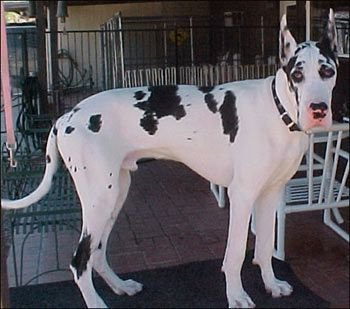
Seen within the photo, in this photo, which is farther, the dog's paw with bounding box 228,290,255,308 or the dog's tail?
the dog's paw with bounding box 228,290,255,308

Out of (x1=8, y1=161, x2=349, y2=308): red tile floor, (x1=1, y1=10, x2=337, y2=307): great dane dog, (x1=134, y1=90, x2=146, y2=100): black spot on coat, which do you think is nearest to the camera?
(x1=1, y1=10, x2=337, y2=307): great dane dog

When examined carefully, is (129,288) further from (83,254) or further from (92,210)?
(92,210)

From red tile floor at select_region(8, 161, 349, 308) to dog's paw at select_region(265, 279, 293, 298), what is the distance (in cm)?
21

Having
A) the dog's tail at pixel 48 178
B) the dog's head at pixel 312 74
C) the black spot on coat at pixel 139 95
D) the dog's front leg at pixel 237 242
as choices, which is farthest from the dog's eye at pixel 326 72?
the dog's tail at pixel 48 178

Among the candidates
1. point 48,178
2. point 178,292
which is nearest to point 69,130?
point 48,178

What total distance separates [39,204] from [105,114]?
1.05 m

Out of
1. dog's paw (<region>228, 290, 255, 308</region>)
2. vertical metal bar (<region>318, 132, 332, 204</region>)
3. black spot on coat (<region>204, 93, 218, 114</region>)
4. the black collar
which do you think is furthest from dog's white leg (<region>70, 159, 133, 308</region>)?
vertical metal bar (<region>318, 132, 332, 204</region>)

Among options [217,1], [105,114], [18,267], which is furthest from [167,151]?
[217,1]

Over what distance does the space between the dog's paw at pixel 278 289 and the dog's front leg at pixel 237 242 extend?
0.22 meters

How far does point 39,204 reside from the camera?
354 centimetres

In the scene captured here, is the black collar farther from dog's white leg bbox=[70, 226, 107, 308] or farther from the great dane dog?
dog's white leg bbox=[70, 226, 107, 308]

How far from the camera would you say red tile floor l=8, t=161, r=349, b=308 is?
3.51 meters

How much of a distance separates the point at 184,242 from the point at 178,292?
2.81 feet

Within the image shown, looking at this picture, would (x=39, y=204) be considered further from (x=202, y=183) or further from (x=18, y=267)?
(x=202, y=183)
